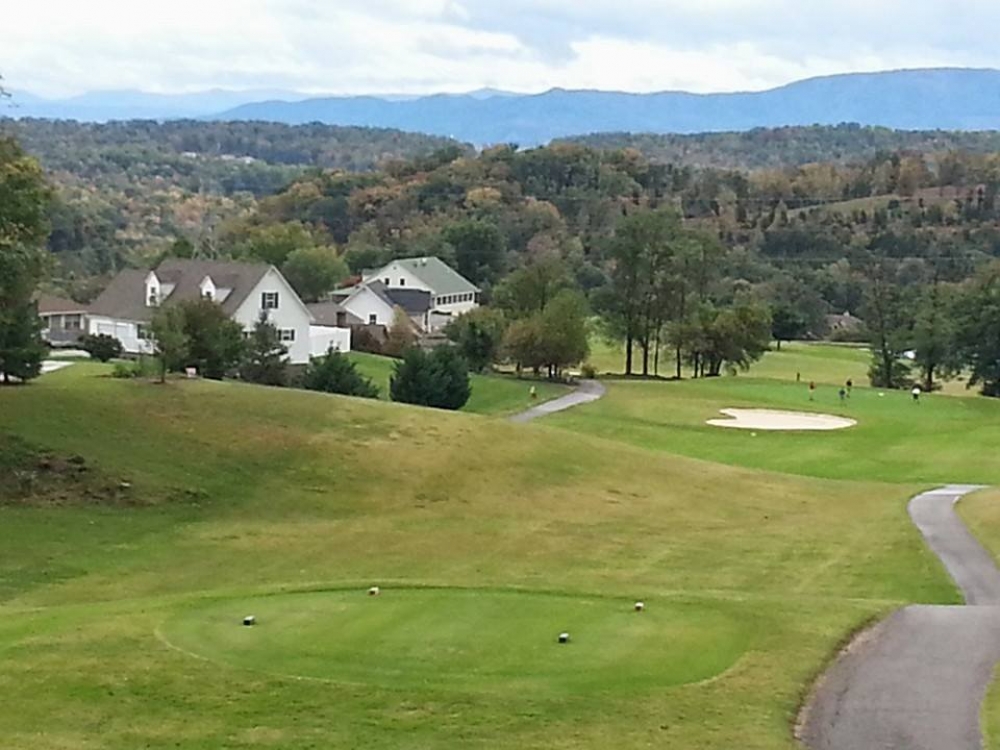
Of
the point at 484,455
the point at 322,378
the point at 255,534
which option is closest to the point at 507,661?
the point at 255,534

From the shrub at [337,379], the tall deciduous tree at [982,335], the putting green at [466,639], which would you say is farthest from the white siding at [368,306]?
the putting green at [466,639]

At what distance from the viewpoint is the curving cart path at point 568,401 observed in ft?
200

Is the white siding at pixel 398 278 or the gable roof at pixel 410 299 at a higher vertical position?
the white siding at pixel 398 278

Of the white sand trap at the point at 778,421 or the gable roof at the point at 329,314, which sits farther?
the gable roof at the point at 329,314

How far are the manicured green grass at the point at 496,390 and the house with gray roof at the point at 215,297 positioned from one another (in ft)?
15.9

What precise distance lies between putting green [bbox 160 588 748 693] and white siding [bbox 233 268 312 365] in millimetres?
60967

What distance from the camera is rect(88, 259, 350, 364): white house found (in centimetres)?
8012

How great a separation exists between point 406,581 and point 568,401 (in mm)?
45822

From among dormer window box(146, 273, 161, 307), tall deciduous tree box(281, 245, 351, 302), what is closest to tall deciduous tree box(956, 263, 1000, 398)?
dormer window box(146, 273, 161, 307)

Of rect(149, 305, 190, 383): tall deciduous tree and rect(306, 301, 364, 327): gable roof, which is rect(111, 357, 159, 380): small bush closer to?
rect(149, 305, 190, 383): tall deciduous tree

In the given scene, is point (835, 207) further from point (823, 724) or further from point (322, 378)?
point (823, 724)

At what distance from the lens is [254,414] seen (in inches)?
1505

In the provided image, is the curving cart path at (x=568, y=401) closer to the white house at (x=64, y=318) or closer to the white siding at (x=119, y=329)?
the white siding at (x=119, y=329)

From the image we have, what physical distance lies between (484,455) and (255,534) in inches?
368
